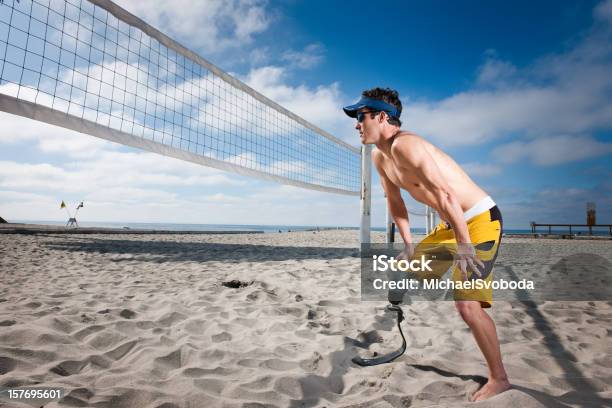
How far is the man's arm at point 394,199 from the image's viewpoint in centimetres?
227

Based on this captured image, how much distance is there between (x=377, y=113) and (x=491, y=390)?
1.51 meters

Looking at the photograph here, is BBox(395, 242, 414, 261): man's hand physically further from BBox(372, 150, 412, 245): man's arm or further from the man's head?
the man's head

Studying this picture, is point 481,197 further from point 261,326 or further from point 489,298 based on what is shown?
point 261,326

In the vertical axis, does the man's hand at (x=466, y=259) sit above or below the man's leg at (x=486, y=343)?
above

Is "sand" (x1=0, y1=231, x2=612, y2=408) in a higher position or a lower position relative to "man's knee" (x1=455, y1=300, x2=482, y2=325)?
lower

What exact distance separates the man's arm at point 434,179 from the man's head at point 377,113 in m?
0.24

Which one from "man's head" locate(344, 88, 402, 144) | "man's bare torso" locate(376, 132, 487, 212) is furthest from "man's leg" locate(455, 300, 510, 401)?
"man's head" locate(344, 88, 402, 144)

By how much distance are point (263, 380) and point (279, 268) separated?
9.71ft

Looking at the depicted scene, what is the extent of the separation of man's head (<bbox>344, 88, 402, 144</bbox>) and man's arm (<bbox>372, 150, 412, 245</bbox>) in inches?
12.2

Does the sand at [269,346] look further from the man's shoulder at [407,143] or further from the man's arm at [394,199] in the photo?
the man's shoulder at [407,143]

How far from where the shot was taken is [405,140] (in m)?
1.71

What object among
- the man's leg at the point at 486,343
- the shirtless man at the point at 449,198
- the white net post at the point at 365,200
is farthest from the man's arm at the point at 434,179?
the white net post at the point at 365,200

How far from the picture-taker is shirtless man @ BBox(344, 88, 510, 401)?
5.08 feet

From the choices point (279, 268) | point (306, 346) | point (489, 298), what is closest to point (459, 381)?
point (489, 298)
